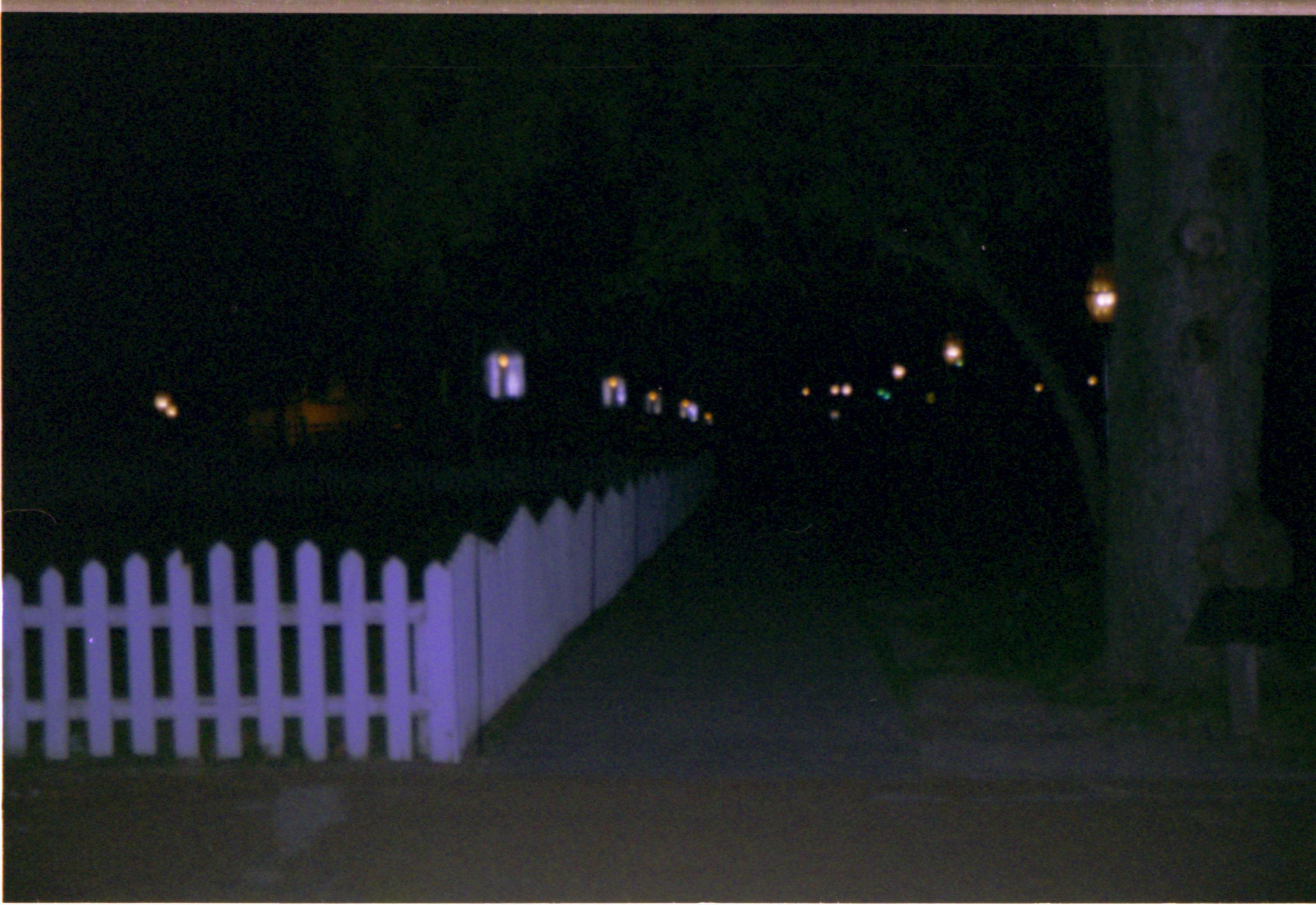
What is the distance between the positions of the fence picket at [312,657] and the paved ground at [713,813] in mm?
213

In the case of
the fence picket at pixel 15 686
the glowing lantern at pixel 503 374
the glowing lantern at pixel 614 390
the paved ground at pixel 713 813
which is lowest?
the paved ground at pixel 713 813

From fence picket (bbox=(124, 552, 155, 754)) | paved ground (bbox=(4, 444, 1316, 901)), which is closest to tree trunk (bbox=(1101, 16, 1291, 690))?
paved ground (bbox=(4, 444, 1316, 901))

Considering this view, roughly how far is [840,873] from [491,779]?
2043mm

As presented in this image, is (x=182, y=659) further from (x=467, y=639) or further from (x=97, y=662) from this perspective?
(x=467, y=639)

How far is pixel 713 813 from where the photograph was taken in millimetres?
5996

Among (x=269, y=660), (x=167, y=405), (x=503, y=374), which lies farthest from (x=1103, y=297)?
(x=167, y=405)

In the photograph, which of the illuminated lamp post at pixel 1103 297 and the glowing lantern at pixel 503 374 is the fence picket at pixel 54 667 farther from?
the glowing lantern at pixel 503 374

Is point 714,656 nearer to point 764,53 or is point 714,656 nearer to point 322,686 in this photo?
point 322,686

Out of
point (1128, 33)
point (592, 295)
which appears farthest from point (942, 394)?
point (1128, 33)

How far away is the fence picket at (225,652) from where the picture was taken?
270 inches

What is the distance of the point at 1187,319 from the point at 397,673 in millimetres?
4958

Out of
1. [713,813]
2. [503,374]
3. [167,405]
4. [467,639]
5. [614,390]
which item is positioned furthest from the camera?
[167,405]

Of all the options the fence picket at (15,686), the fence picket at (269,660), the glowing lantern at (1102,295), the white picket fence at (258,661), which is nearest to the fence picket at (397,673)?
the white picket fence at (258,661)

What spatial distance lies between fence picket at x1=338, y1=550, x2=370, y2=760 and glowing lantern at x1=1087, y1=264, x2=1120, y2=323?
7.74 m
